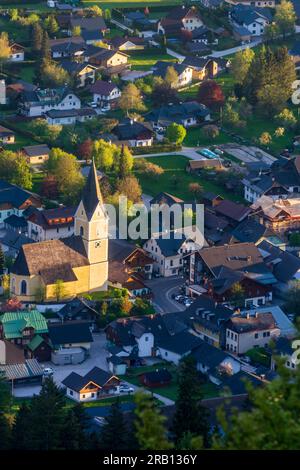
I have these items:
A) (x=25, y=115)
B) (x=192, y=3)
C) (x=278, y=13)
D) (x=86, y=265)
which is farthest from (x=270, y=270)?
(x=192, y=3)

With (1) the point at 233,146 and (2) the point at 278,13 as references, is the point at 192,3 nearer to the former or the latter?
(2) the point at 278,13

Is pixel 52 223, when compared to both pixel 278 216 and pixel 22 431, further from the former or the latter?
pixel 22 431

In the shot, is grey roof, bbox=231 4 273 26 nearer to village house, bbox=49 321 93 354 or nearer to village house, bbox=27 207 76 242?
village house, bbox=27 207 76 242

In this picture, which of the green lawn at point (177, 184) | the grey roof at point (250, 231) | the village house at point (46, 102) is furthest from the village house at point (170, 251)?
the village house at point (46, 102)

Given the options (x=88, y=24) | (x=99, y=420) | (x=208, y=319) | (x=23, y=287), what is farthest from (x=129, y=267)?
(x=88, y=24)

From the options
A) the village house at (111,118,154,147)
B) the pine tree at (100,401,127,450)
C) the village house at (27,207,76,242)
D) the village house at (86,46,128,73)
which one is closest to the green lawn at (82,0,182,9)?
the village house at (86,46,128,73)

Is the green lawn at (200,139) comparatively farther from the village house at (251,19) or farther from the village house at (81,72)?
the village house at (251,19)
